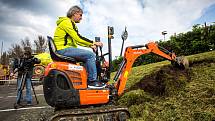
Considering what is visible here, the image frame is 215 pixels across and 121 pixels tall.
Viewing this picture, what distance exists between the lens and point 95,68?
18.3 feet

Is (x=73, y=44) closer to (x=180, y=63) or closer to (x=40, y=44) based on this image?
(x=180, y=63)

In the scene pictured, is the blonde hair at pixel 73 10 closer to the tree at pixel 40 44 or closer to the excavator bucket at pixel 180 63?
the excavator bucket at pixel 180 63

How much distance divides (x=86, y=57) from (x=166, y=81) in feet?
7.61

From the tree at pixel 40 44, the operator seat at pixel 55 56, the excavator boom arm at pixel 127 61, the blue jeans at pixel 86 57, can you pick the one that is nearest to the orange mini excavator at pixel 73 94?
the operator seat at pixel 55 56

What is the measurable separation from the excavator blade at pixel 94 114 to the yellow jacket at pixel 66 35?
136cm

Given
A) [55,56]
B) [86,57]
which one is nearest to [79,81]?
[86,57]

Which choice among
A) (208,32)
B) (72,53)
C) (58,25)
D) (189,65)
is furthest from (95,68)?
(208,32)

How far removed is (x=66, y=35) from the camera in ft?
18.2

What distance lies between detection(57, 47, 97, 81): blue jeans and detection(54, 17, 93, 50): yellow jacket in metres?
0.14

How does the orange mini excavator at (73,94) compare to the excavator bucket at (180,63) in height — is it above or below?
below

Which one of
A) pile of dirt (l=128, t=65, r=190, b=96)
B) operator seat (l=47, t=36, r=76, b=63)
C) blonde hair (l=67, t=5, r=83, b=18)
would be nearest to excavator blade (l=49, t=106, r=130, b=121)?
operator seat (l=47, t=36, r=76, b=63)

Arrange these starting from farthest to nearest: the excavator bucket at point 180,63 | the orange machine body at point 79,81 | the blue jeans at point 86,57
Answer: the excavator bucket at point 180,63
the blue jeans at point 86,57
the orange machine body at point 79,81

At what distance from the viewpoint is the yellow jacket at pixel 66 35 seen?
5.46m

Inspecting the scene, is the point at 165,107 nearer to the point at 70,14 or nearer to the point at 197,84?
the point at 197,84
